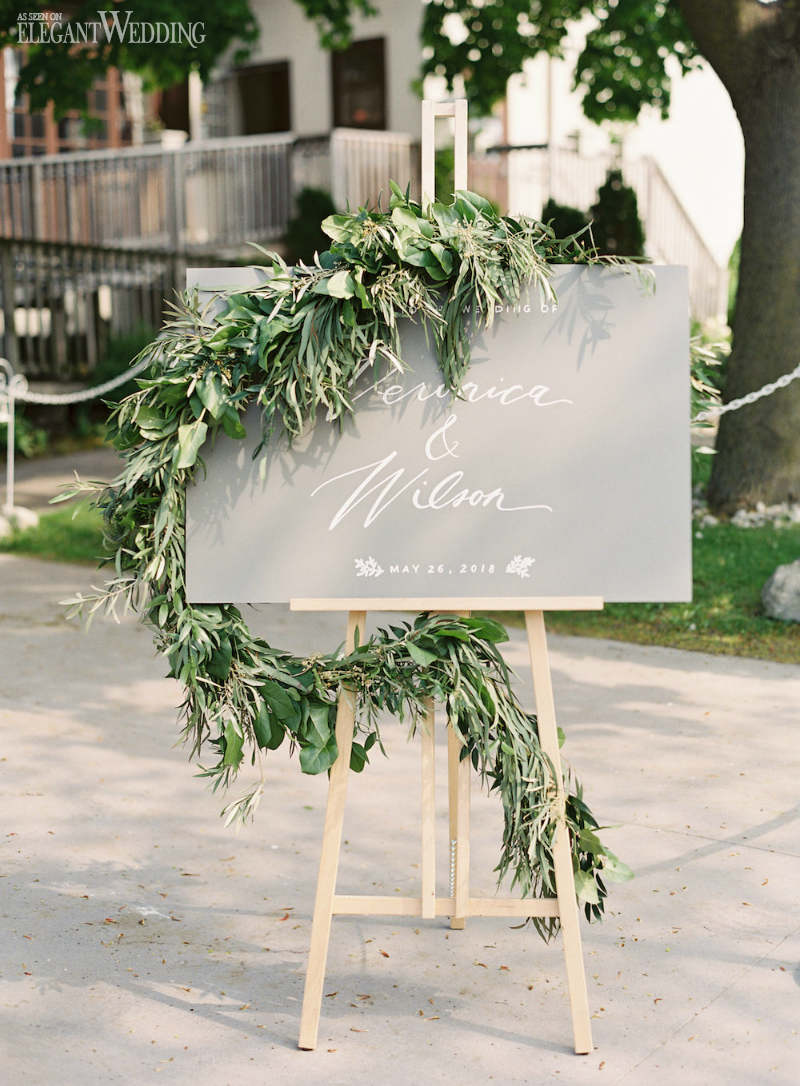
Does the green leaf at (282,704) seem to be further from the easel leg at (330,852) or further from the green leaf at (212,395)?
the green leaf at (212,395)

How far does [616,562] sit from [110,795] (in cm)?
243

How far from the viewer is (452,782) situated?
12.2 ft

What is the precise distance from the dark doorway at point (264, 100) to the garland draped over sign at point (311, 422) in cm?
1667

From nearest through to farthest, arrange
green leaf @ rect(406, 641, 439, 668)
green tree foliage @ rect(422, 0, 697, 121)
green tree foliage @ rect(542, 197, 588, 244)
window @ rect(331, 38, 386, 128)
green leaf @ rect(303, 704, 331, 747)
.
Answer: green leaf @ rect(406, 641, 439, 668) < green leaf @ rect(303, 704, 331, 747) < green tree foliage @ rect(422, 0, 697, 121) < green tree foliage @ rect(542, 197, 588, 244) < window @ rect(331, 38, 386, 128)

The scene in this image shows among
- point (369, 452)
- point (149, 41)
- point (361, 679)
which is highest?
point (149, 41)

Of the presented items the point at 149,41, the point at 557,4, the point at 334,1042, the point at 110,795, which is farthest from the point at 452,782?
the point at 557,4

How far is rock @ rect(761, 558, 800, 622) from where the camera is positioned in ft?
23.2

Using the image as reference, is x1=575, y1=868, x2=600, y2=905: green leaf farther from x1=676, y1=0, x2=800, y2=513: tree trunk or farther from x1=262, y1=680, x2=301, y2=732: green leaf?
x1=676, y1=0, x2=800, y2=513: tree trunk

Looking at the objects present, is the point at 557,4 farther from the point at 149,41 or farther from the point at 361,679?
the point at 361,679

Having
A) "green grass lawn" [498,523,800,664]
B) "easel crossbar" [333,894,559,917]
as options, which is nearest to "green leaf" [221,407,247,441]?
"easel crossbar" [333,894,559,917]

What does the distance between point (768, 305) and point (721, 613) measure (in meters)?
2.40

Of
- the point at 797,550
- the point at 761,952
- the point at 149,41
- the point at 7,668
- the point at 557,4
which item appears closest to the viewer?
the point at 761,952

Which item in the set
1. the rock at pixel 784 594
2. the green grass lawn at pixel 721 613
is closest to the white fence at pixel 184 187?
the green grass lawn at pixel 721 613

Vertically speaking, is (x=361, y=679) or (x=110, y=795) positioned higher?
(x=361, y=679)
